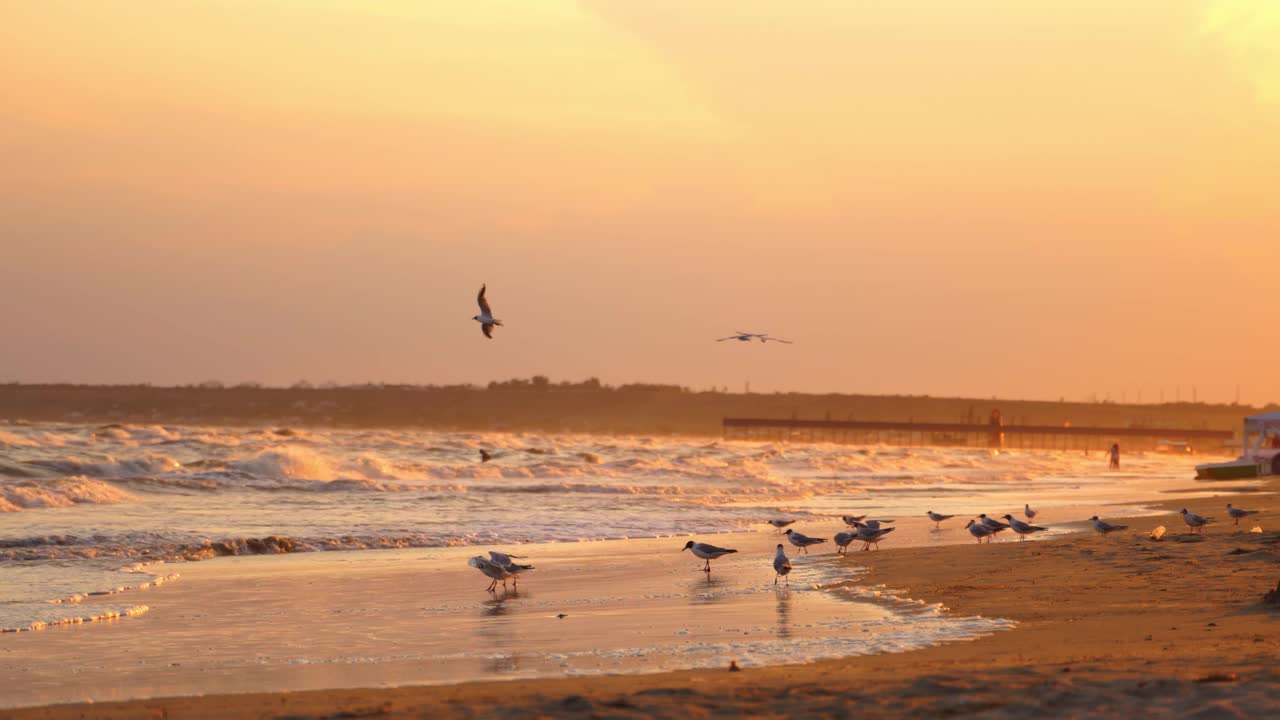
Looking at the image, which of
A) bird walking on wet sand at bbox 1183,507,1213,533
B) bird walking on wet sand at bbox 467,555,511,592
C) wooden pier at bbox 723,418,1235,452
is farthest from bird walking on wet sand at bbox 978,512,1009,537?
wooden pier at bbox 723,418,1235,452

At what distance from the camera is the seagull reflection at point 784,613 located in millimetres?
11548

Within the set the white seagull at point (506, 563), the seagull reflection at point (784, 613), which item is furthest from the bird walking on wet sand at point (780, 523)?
the white seagull at point (506, 563)

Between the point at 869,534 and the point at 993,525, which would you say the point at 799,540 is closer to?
the point at 869,534

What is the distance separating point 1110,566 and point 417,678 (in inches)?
366

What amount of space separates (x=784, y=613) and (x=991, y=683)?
15.8 feet

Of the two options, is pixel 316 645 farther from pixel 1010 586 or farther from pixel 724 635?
pixel 1010 586

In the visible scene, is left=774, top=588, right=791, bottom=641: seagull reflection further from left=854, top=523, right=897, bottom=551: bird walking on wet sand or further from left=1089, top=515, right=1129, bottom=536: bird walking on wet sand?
left=1089, top=515, right=1129, bottom=536: bird walking on wet sand

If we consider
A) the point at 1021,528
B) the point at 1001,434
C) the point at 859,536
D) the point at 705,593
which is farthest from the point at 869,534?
the point at 1001,434

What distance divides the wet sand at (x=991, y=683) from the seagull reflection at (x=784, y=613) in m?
1.62

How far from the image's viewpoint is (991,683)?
26.9 feet

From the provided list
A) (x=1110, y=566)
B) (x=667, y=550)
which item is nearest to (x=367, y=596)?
(x=667, y=550)

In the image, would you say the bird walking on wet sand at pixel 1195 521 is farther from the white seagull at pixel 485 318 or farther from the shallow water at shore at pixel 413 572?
the white seagull at pixel 485 318

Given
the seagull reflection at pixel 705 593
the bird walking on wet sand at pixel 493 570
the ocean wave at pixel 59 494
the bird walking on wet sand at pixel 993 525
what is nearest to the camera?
the seagull reflection at pixel 705 593

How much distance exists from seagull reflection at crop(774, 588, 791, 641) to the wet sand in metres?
1.62
